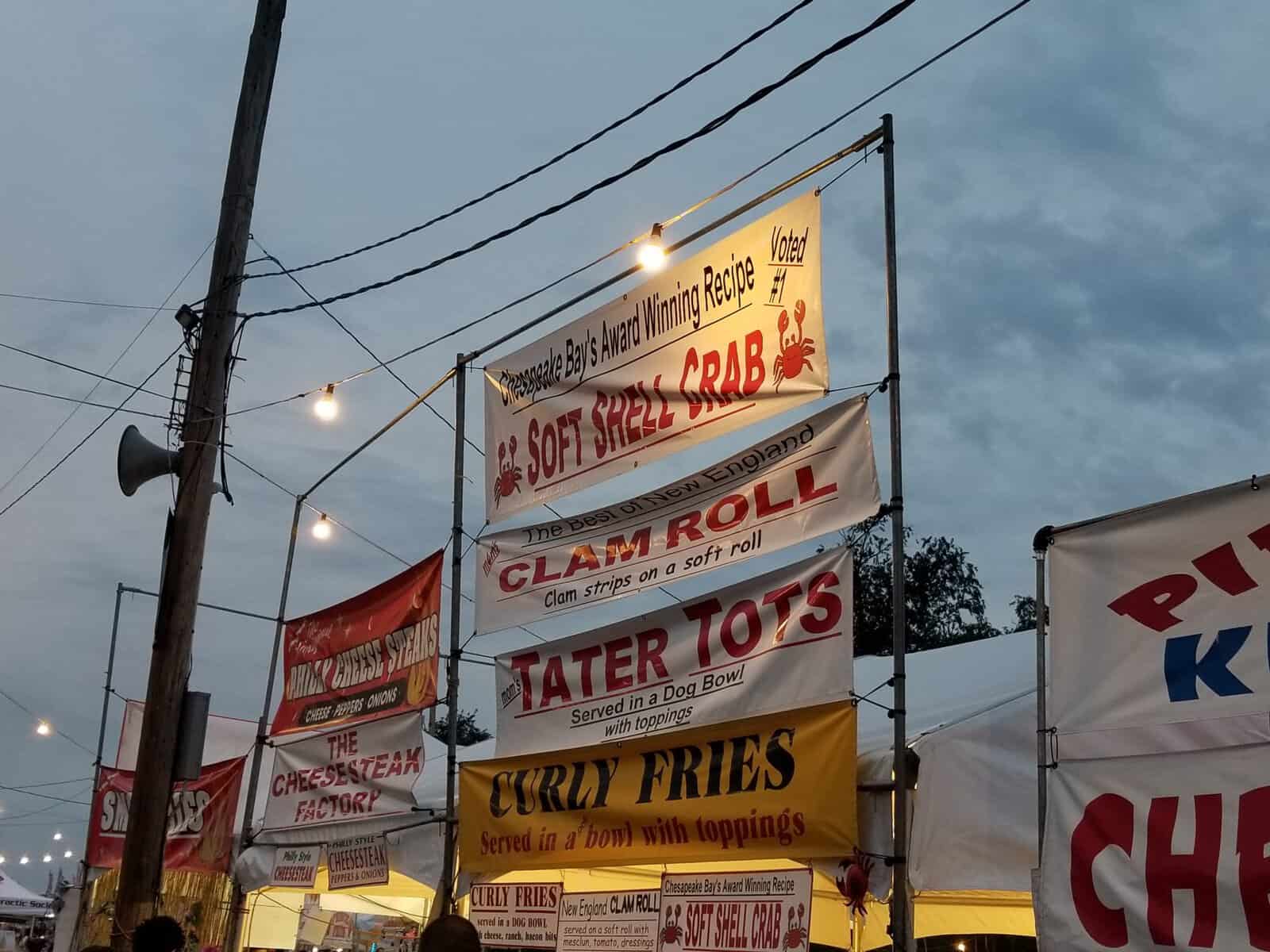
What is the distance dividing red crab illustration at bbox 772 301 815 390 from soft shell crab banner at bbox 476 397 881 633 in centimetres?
30

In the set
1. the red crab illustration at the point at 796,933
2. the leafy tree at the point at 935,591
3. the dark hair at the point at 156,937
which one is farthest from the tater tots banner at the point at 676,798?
the leafy tree at the point at 935,591

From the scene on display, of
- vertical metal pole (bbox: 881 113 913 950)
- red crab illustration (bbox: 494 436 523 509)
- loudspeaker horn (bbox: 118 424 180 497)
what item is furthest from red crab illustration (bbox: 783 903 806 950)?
loudspeaker horn (bbox: 118 424 180 497)

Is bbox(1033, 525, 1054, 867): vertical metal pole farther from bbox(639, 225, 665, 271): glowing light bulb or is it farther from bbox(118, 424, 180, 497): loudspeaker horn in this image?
bbox(118, 424, 180, 497): loudspeaker horn

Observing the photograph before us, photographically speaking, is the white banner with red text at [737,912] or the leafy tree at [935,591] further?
the leafy tree at [935,591]

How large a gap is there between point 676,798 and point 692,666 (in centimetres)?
71

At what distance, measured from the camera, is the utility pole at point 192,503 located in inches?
364

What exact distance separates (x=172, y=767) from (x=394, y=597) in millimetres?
1957

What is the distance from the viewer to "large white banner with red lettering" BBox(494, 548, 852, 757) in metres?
6.84

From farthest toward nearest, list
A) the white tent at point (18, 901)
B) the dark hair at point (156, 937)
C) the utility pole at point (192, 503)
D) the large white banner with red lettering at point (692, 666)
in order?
the white tent at point (18, 901) → the utility pole at point (192, 503) → the large white banner with red lettering at point (692, 666) → the dark hair at point (156, 937)

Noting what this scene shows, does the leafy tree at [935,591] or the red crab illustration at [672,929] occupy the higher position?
the leafy tree at [935,591]

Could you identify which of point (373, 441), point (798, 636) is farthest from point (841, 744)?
point (373, 441)

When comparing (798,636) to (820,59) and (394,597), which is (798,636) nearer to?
(820,59)

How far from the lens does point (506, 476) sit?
9352mm

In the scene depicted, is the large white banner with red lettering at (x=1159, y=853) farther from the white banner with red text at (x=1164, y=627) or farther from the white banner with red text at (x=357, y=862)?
the white banner with red text at (x=357, y=862)
